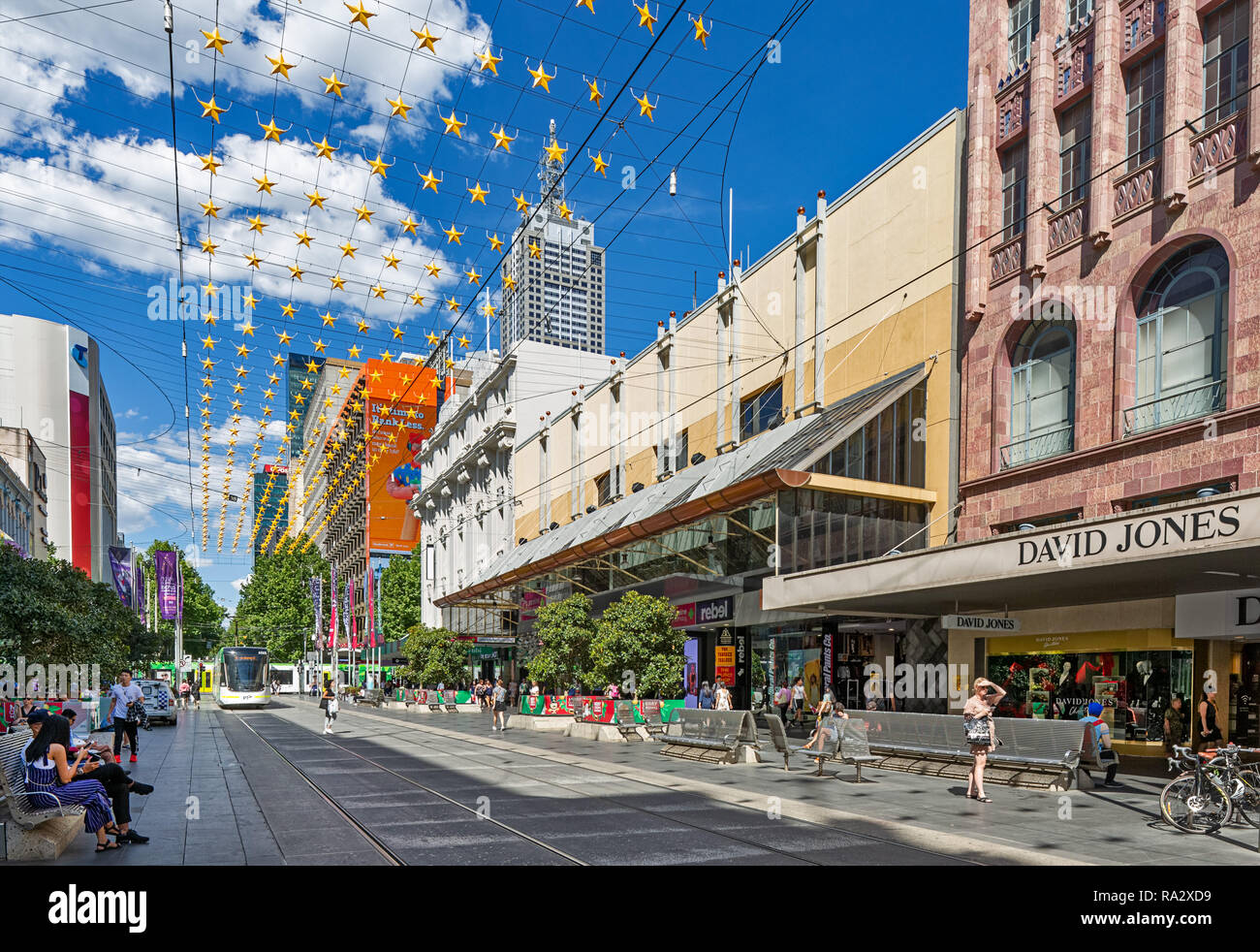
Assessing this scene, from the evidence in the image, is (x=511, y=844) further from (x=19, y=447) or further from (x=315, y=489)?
(x=315, y=489)

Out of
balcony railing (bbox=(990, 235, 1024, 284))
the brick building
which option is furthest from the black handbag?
balcony railing (bbox=(990, 235, 1024, 284))

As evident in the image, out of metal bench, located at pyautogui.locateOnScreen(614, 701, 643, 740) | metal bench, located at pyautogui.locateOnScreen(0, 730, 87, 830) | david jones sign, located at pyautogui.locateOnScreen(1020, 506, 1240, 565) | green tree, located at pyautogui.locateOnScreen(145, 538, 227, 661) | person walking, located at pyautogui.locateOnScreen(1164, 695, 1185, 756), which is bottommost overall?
green tree, located at pyautogui.locateOnScreen(145, 538, 227, 661)

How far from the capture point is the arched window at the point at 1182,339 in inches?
676

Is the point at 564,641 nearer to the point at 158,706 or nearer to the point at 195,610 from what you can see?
the point at 158,706

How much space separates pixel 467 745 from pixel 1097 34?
21917 millimetres

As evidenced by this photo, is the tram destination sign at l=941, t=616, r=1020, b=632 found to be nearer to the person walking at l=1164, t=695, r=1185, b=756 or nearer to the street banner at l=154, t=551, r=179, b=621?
the person walking at l=1164, t=695, r=1185, b=756

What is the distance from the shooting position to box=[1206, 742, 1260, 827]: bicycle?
11.0m

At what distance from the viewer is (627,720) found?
85.9ft

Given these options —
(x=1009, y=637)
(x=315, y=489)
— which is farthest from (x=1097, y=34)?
(x=315, y=489)

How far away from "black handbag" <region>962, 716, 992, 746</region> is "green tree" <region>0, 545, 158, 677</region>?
23.1 m

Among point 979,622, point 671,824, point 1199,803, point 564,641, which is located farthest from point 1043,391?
point 564,641

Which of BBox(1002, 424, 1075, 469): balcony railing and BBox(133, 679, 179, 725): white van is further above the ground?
BBox(1002, 424, 1075, 469): balcony railing

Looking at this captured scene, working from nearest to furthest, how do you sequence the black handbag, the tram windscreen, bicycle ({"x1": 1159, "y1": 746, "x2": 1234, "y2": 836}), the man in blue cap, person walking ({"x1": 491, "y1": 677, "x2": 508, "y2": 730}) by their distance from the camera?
bicycle ({"x1": 1159, "y1": 746, "x2": 1234, "y2": 836}) < the black handbag < the man in blue cap < person walking ({"x1": 491, "y1": 677, "x2": 508, "y2": 730}) < the tram windscreen

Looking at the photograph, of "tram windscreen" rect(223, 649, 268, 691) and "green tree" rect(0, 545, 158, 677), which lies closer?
"green tree" rect(0, 545, 158, 677)
